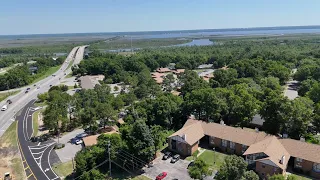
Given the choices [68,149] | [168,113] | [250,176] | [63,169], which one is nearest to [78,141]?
[68,149]

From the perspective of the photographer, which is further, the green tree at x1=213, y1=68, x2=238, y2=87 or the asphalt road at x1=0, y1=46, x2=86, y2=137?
the green tree at x1=213, y1=68, x2=238, y2=87

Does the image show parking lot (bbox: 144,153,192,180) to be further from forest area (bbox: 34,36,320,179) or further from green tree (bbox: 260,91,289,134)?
green tree (bbox: 260,91,289,134)

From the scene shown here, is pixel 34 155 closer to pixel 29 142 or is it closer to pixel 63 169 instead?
pixel 29 142

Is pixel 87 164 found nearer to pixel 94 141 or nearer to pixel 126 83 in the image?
pixel 94 141

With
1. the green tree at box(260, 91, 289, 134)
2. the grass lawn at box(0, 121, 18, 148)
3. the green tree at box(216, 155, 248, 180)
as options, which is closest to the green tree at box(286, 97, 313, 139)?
the green tree at box(260, 91, 289, 134)

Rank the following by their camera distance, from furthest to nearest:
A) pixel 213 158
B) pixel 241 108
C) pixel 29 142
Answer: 1. pixel 29 142
2. pixel 241 108
3. pixel 213 158

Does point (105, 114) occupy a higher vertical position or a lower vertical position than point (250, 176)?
lower

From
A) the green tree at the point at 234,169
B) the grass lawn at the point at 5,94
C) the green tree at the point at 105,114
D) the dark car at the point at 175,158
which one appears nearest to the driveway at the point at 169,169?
the dark car at the point at 175,158
